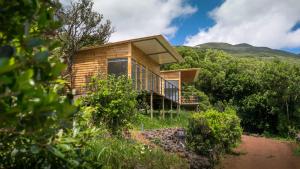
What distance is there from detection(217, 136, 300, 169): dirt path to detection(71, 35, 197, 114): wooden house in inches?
228

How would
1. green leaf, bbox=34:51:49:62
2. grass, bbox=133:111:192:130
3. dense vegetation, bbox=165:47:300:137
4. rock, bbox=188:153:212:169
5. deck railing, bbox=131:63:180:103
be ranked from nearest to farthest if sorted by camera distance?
green leaf, bbox=34:51:49:62, rock, bbox=188:153:212:169, grass, bbox=133:111:192:130, deck railing, bbox=131:63:180:103, dense vegetation, bbox=165:47:300:137

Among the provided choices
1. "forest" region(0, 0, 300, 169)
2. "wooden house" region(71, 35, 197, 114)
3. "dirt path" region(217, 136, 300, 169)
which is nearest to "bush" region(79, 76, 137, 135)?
"forest" region(0, 0, 300, 169)

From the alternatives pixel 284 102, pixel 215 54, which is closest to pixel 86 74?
pixel 284 102

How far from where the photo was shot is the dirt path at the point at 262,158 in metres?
14.9

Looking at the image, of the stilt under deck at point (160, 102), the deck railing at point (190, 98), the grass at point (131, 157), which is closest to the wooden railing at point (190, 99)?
the deck railing at point (190, 98)

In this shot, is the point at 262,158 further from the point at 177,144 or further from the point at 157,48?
the point at 157,48

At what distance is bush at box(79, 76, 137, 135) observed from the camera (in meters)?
12.2

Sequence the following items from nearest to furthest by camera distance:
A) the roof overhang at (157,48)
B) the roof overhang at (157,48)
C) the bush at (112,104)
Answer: the bush at (112,104)
the roof overhang at (157,48)
the roof overhang at (157,48)

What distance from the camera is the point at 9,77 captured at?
63.4 inches

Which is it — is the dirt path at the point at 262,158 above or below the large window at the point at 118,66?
below

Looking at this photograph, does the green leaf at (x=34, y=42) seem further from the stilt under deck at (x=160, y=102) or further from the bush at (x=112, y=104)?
the stilt under deck at (x=160, y=102)

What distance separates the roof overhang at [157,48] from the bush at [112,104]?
870cm

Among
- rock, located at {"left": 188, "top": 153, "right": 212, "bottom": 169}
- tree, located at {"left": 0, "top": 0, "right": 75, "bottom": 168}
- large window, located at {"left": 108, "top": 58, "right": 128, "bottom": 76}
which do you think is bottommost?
rock, located at {"left": 188, "top": 153, "right": 212, "bottom": 169}

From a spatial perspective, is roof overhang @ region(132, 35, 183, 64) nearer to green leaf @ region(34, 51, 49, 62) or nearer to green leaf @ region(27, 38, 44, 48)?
green leaf @ region(27, 38, 44, 48)
